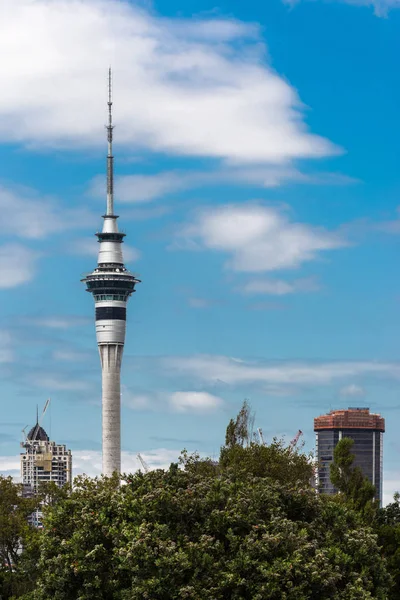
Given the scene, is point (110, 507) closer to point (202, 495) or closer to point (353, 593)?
point (202, 495)

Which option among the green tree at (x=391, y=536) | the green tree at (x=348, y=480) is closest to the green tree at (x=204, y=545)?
the green tree at (x=391, y=536)

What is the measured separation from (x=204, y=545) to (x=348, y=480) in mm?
34488

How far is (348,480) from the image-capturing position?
86375mm

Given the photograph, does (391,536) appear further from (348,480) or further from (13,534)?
(13,534)

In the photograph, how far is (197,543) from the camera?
177 ft

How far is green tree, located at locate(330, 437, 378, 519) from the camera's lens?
278 feet

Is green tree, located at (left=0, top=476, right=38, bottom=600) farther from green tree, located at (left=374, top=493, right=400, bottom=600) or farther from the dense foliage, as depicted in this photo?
green tree, located at (left=374, top=493, right=400, bottom=600)

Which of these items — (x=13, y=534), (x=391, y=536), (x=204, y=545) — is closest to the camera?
(x=204, y=545)

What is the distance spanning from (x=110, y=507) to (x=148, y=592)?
6092 mm

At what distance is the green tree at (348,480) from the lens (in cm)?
8462

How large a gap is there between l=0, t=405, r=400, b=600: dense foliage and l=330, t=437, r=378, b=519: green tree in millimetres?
21965

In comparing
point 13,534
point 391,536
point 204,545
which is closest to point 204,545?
point 204,545

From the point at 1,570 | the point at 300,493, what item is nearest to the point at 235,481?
the point at 300,493

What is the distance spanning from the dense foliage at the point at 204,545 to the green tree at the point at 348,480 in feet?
72.1
